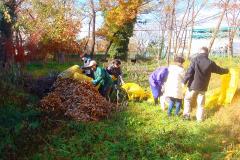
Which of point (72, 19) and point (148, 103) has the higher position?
point (72, 19)

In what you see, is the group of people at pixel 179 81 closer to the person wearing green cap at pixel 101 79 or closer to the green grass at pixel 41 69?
the person wearing green cap at pixel 101 79

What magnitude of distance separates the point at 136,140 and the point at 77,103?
8.32 ft

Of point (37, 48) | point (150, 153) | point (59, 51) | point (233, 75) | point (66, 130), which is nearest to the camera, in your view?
point (150, 153)

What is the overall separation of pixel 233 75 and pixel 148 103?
273 cm

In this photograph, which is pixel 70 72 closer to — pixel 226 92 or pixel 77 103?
pixel 77 103

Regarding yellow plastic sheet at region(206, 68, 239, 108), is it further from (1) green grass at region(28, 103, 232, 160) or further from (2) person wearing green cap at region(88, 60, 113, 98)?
(2) person wearing green cap at region(88, 60, 113, 98)

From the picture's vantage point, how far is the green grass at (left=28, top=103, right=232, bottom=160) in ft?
23.6

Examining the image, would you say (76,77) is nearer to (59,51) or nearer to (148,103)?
(148,103)

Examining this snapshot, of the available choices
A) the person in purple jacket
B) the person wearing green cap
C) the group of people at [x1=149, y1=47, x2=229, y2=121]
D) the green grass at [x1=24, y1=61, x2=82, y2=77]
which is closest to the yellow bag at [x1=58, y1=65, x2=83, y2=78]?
the person wearing green cap

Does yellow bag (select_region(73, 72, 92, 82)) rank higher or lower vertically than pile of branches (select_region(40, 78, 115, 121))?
higher

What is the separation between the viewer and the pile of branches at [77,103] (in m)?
9.52

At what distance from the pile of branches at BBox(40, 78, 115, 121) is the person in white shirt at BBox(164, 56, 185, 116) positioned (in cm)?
158

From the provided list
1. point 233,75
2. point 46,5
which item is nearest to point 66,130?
point 233,75

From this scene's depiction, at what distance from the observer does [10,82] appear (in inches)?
469
